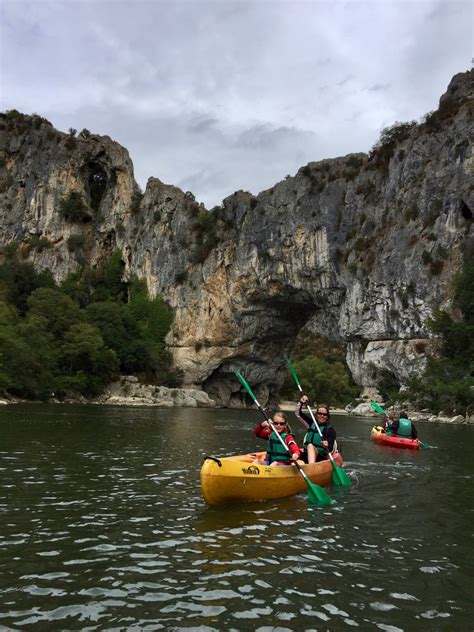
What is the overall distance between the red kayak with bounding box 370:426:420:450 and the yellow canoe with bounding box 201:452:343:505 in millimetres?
9857

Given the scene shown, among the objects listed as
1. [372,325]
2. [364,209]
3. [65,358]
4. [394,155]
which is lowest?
[65,358]

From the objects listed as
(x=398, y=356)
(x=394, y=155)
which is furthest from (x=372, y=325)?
(x=394, y=155)

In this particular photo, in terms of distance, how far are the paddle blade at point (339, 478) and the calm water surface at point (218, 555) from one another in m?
0.20

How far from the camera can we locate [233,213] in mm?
56750

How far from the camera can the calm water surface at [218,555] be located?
15.1ft

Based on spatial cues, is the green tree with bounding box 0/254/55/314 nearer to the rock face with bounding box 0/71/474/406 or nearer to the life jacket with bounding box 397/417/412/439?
the rock face with bounding box 0/71/474/406

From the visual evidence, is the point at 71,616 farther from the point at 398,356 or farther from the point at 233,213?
the point at 233,213

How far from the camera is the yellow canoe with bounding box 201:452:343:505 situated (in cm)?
845

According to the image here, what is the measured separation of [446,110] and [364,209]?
9.84 meters

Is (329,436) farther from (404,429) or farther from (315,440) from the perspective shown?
(404,429)

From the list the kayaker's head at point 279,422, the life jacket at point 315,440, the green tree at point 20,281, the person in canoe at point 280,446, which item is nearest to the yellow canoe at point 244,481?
the person in canoe at point 280,446

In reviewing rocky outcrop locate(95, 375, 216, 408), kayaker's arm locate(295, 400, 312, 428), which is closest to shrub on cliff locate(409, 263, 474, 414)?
rocky outcrop locate(95, 375, 216, 408)

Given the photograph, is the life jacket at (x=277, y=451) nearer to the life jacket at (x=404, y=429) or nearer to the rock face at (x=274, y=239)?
the life jacket at (x=404, y=429)

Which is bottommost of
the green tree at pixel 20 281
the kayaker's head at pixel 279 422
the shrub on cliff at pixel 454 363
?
the kayaker's head at pixel 279 422
